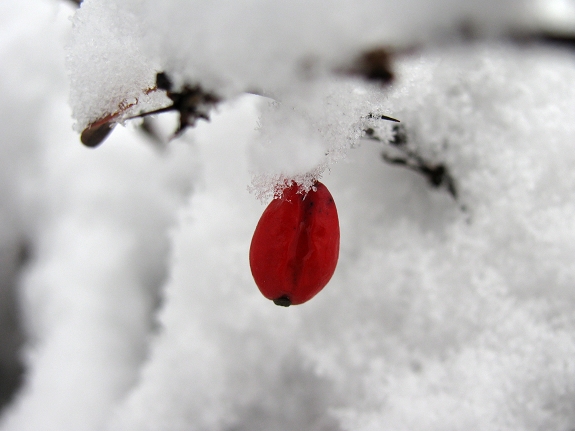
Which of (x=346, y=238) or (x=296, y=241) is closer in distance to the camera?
(x=296, y=241)

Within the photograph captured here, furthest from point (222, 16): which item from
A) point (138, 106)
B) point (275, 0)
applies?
point (138, 106)

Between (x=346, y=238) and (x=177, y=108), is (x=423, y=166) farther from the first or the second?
(x=177, y=108)

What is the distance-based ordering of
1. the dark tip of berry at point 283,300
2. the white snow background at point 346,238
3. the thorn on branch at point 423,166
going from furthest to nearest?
the thorn on branch at point 423,166 < the dark tip of berry at point 283,300 < the white snow background at point 346,238

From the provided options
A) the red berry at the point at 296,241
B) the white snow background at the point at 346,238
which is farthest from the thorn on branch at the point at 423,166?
the red berry at the point at 296,241

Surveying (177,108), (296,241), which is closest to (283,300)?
(296,241)

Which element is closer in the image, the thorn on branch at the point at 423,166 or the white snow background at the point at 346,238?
the white snow background at the point at 346,238

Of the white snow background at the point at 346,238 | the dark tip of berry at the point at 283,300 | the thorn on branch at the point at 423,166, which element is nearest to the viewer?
the white snow background at the point at 346,238

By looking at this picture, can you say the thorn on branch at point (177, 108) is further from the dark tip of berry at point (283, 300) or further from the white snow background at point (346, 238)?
the dark tip of berry at point (283, 300)
